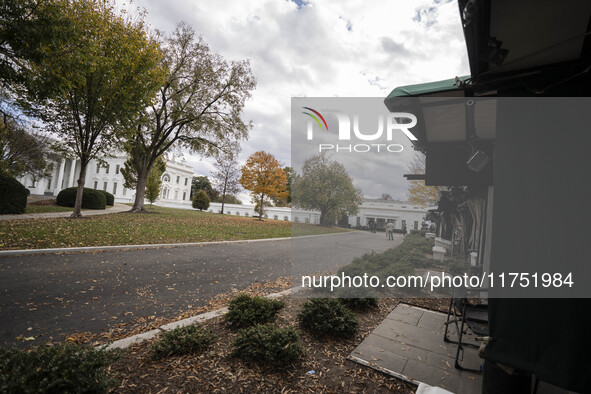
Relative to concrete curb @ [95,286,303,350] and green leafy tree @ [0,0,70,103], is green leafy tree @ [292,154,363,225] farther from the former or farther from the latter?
green leafy tree @ [0,0,70,103]

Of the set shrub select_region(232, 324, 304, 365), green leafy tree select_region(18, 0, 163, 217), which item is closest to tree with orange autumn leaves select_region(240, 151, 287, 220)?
green leafy tree select_region(18, 0, 163, 217)

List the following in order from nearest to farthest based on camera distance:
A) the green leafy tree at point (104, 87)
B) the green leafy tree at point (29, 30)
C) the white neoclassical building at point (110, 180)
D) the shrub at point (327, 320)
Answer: the shrub at point (327, 320)
the green leafy tree at point (29, 30)
the green leafy tree at point (104, 87)
the white neoclassical building at point (110, 180)

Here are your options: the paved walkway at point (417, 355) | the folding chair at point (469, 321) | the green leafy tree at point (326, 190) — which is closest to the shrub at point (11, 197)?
the green leafy tree at point (326, 190)

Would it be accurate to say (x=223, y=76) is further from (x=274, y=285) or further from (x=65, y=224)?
(x=274, y=285)

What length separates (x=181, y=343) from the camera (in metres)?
2.60

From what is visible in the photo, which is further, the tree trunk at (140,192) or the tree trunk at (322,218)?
the tree trunk at (140,192)

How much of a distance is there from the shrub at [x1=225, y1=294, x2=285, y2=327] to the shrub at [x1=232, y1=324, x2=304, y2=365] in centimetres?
58

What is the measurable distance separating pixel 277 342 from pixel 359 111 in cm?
363

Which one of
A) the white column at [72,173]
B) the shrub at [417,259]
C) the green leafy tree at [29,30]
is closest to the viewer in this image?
the shrub at [417,259]

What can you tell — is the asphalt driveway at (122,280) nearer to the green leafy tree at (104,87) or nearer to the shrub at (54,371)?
the shrub at (54,371)

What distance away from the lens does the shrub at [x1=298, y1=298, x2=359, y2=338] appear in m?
3.27

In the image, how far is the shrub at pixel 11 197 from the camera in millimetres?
11703

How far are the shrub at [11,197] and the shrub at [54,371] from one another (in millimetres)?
14795

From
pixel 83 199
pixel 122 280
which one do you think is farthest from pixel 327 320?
pixel 83 199
